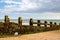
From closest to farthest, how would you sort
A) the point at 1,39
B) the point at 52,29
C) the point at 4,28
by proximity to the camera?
the point at 1,39 < the point at 4,28 < the point at 52,29

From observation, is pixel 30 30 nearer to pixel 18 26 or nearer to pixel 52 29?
pixel 18 26

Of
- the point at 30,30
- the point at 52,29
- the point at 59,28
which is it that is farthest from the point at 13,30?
the point at 59,28

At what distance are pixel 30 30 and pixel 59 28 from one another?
5372mm

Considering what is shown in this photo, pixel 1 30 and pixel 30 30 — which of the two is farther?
pixel 30 30

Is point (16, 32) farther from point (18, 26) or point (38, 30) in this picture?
point (38, 30)

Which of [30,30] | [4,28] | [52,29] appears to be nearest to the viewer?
[4,28]

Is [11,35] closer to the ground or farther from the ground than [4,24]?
closer to the ground

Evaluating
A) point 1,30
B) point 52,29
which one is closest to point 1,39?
point 1,30

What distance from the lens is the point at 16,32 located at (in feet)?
54.7

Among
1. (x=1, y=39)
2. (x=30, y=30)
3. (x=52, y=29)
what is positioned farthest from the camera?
(x=52, y=29)

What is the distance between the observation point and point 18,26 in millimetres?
16625

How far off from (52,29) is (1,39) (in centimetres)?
742

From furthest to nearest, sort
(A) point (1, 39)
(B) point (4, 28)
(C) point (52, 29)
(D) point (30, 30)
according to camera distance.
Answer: (C) point (52, 29), (D) point (30, 30), (B) point (4, 28), (A) point (1, 39)

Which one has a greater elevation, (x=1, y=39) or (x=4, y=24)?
(x=4, y=24)
